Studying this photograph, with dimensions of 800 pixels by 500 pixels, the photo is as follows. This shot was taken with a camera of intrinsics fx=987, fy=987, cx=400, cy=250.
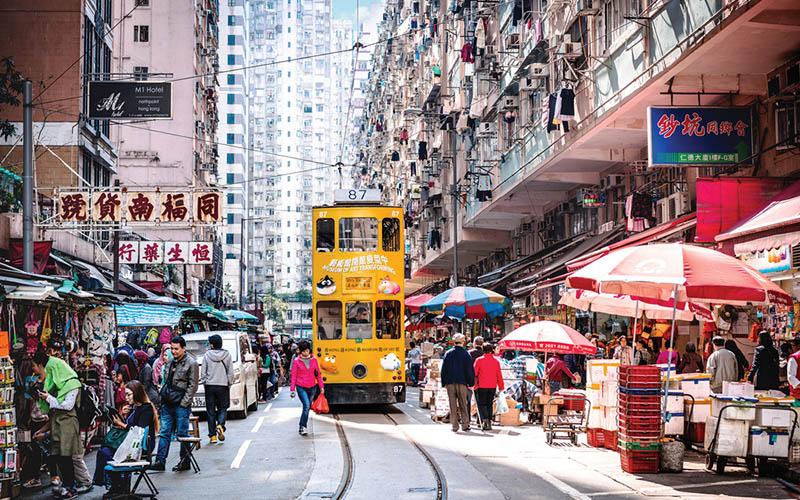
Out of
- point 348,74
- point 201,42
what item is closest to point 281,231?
point 348,74

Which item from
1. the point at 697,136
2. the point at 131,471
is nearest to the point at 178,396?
the point at 131,471

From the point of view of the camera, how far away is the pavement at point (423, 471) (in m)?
10.4

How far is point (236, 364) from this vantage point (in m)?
20.2

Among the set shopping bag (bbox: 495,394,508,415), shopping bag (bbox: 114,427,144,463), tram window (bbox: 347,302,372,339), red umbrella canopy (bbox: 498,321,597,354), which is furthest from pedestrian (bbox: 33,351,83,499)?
tram window (bbox: 347,302,372,339)

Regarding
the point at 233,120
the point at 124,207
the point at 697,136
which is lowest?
the point at 124,207

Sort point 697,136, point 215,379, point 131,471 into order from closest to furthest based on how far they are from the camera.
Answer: point 131,471 < point 215,379 < point 697,136

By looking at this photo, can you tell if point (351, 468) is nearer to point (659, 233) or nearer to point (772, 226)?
point (772, 226)

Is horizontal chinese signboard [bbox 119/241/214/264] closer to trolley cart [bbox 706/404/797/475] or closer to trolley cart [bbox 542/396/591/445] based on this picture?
trolley cart [bbox 542/396/591/445]

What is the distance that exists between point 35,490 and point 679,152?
10953 mm

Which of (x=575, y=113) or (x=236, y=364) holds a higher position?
(x=575, y=113)

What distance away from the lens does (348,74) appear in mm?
153000

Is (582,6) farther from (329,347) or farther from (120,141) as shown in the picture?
(120,141)

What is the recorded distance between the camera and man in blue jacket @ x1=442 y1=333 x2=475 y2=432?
17031mm

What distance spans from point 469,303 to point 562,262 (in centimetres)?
259
